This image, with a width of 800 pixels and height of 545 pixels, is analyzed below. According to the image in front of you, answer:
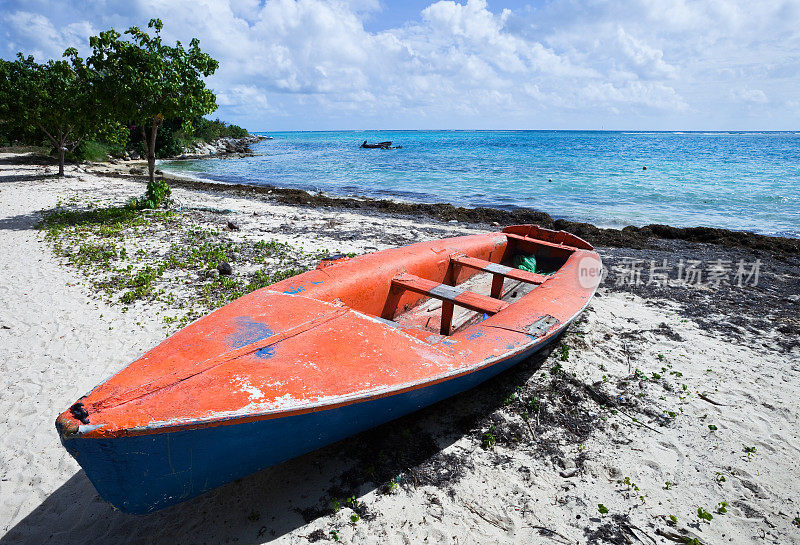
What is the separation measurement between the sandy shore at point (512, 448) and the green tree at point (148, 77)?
19.7 feet

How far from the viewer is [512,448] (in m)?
3.96

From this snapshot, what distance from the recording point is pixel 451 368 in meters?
3.39

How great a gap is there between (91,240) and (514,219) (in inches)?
502

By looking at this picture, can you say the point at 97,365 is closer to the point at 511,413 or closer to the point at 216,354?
the point at 216,354

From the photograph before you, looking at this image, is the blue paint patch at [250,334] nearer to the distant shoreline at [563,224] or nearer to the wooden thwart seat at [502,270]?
the wooden thwart seat at [502,270]

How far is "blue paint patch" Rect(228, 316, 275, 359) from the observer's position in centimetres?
319

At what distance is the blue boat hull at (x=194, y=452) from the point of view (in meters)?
2.35

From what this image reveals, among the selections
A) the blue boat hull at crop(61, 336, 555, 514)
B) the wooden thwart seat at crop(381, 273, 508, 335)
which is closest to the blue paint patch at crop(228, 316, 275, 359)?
the blue boat hull at crop(61, 336, 555, 514)

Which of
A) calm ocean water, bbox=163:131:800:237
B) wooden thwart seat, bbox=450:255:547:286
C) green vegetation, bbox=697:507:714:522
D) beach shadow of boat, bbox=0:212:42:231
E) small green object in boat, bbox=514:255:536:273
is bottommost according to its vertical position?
green vegetation, bbox=697:507:714:522

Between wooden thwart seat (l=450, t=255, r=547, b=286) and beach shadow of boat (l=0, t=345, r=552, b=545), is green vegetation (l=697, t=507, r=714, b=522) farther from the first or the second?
wooden thwart seat (l=450, t=255, r=547, b=286)

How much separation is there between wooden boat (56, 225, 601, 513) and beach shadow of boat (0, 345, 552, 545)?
1.90 feet

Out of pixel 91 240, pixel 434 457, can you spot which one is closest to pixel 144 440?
pixel 434 457

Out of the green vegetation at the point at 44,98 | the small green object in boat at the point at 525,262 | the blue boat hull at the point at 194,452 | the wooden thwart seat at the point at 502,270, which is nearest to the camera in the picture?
the blue boat hull at the point at 194,452

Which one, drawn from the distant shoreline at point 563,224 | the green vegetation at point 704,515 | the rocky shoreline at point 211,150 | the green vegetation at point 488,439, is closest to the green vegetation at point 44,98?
the distant shoreline at point 563,224
